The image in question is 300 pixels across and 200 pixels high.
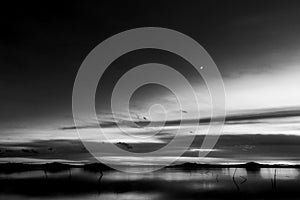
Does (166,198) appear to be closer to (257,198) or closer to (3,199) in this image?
(257,198)

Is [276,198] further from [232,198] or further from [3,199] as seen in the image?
[3,199]

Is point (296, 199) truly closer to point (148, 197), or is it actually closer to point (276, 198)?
point (276, 198)

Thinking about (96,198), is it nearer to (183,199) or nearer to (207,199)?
(183,199)

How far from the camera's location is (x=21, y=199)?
44.0m

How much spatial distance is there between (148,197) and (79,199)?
32.3ft

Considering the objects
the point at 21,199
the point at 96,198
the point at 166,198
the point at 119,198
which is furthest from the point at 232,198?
the point at 21,199

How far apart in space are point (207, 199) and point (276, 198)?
408 inches

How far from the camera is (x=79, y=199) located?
43125 mm

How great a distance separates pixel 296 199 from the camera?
43.2 metres

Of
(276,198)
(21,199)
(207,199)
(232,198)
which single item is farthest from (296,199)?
(21,199)

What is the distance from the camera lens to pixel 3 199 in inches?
1704

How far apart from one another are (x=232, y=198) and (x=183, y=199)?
7.42 meters

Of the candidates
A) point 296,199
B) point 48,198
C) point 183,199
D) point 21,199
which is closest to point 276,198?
point 296,199

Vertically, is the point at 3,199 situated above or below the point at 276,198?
below
